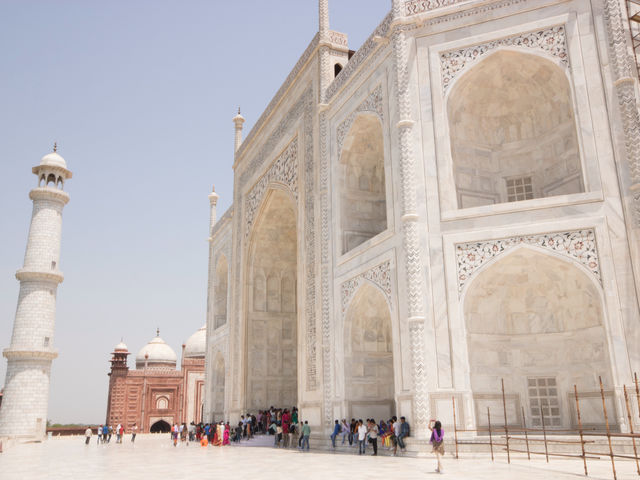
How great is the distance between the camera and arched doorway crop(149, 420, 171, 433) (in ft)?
108

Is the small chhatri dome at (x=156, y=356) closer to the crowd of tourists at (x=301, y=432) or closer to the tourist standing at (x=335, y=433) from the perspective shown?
the crowd of tourists at (x=301, y=432)

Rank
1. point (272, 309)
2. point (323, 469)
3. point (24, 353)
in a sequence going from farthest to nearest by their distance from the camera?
point (24, 353) < point (272, 309) < point (323, 469)

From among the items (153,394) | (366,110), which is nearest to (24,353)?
(153,394)

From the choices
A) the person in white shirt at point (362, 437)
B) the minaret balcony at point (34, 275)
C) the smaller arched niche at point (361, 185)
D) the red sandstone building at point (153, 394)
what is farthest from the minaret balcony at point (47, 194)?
the person in white shirt at point (362, 437)

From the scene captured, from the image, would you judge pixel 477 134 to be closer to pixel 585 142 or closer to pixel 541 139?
pixel 541 139

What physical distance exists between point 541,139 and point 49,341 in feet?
64.2

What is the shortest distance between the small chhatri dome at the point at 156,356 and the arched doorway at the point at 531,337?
28.5 m

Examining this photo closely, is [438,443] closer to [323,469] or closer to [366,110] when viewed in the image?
[323,469]

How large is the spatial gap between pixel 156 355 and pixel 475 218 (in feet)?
97.5

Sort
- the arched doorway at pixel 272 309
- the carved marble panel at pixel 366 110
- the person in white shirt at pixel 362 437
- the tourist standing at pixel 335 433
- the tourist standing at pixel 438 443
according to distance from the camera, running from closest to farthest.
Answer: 1. the tourist standing at pixel 438 443
2. the person in white shirt at pixel 362 437
3. the tourist standing at pixel 335 433
4. the carved marble panel at pixel 366 110
5. the arched doorway at pixel 272 309

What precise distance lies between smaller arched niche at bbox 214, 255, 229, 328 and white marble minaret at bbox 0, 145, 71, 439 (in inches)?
250

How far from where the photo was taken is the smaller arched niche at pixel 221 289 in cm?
2545

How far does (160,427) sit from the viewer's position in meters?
33.2

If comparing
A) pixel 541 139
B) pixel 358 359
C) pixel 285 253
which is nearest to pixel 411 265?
pixel 358 359
